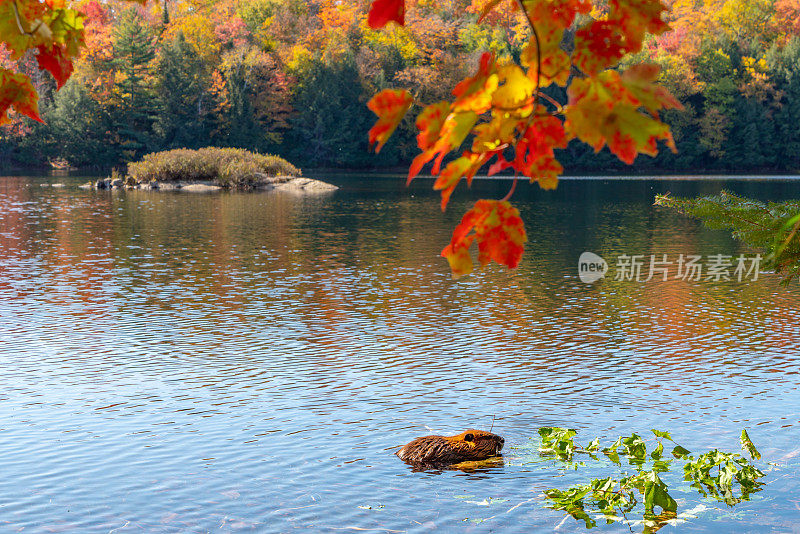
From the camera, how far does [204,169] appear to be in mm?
53656

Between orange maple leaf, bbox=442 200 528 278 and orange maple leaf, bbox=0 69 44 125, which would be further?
orange maple leaf, bbox=0 69 44 125

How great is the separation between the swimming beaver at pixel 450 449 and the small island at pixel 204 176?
1745 inches

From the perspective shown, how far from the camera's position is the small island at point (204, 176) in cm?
5259

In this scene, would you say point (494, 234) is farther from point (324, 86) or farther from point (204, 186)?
point (324, 86)

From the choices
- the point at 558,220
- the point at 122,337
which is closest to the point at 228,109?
the point at 558,220

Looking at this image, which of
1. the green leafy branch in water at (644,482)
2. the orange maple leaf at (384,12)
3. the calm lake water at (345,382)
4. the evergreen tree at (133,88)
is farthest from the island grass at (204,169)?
the orange maple leaf at (384,12)

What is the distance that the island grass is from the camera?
52.9 metres

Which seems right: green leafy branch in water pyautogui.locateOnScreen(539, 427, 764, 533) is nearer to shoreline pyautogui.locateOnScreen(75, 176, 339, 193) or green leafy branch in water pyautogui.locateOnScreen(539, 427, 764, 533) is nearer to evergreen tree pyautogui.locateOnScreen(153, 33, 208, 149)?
shoreline pyautogui.locateOnScreen(75, 176, 339, 193)

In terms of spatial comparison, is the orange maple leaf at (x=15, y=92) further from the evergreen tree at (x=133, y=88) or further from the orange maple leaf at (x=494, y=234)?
the evergreen tree at (x=133, y=88)

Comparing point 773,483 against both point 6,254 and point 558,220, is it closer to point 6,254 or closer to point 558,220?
point 6,254

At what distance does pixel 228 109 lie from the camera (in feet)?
244

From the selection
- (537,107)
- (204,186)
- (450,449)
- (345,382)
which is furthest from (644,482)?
(204,186)

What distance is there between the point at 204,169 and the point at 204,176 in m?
0.62

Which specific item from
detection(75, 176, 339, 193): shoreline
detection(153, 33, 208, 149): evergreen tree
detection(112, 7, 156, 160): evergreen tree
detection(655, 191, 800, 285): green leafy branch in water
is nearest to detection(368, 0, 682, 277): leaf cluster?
detection(655, 191, 800, 285): green leafy branch in water
